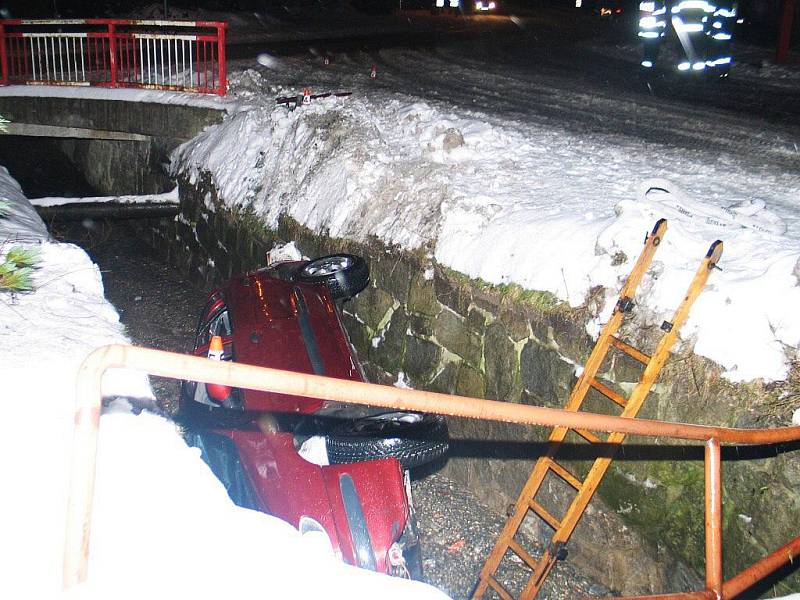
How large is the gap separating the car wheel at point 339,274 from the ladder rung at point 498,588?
2.90m

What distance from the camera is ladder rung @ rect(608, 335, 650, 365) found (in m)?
4.30

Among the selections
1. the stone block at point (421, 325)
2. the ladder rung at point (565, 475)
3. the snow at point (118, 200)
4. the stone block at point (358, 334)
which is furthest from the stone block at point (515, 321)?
the snow at point (118, 200)

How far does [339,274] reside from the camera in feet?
20.7

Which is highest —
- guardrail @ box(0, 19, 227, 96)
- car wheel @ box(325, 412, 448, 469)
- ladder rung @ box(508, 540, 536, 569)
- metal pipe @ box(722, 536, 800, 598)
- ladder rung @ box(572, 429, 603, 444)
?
guardrail @ box(0, 19, 227, 96)

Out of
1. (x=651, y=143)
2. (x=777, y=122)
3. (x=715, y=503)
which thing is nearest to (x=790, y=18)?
(x=777, y=122)

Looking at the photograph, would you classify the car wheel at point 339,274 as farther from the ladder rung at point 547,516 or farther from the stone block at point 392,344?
the ladder rung at point 547,516

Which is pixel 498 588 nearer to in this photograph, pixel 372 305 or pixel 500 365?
pixel 500 365

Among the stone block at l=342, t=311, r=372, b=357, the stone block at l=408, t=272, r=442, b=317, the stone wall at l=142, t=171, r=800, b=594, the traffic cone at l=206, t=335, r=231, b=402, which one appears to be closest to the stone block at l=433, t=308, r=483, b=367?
the stone wall at l=142, t=171, r=800, b=594

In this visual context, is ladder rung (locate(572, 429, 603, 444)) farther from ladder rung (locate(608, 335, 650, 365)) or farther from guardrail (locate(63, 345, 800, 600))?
guardrail (locate(63, 345, 800, 600))

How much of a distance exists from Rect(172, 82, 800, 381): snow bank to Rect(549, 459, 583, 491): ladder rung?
1207 millimetres

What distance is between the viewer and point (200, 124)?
1085cm

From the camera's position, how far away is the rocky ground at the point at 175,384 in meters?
4.93

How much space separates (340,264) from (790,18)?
1191 cm

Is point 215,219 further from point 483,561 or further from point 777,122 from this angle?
point 777,122
